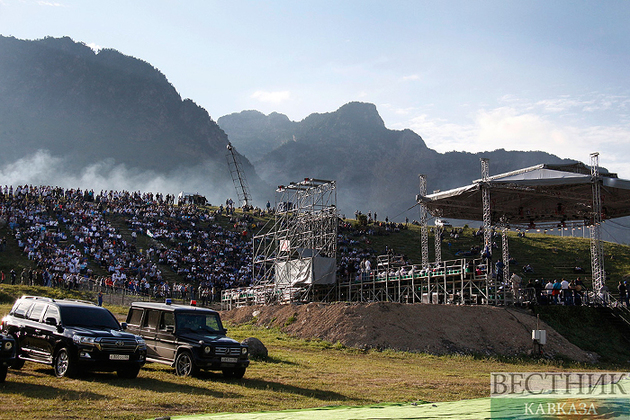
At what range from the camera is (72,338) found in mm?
12984

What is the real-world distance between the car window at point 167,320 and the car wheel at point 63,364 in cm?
282

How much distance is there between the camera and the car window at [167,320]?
1527 cm

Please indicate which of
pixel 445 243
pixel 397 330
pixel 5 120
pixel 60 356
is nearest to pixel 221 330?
pixel 60 356

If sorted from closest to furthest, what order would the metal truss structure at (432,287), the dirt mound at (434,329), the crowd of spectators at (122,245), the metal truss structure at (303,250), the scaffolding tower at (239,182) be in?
the dirt mound at (434,329) < the metal truss structure at (432,287) < the metal truss structure at (303,250) < the crowd of spectators at (122,245) < the scaffolding tower at (239,182)

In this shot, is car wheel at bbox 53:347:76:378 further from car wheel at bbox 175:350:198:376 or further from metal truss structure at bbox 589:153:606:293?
metal truss structure at bbox 589:153:606:293

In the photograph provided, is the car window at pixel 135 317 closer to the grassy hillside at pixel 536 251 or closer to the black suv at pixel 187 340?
the black suv at pixel 187 340

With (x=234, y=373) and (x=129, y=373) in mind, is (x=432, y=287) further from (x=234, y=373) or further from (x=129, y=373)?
(x=129, y=373)

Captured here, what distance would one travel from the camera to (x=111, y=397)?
11148 mm

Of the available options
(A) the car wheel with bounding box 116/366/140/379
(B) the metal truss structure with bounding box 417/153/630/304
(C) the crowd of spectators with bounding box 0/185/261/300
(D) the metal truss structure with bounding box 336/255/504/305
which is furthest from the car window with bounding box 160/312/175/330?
(C) the crowd of spectators with bounding box 0/185/261/300

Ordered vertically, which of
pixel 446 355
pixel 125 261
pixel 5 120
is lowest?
pixel 446 355

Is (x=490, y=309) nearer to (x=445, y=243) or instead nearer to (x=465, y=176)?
(x=445, y=243)

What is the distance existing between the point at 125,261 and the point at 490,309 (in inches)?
1117

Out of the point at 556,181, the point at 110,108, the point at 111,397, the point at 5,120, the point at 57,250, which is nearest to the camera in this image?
the point at 111,397

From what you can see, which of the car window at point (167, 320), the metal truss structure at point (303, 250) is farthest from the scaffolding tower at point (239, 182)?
the car window at point (167, 320)
